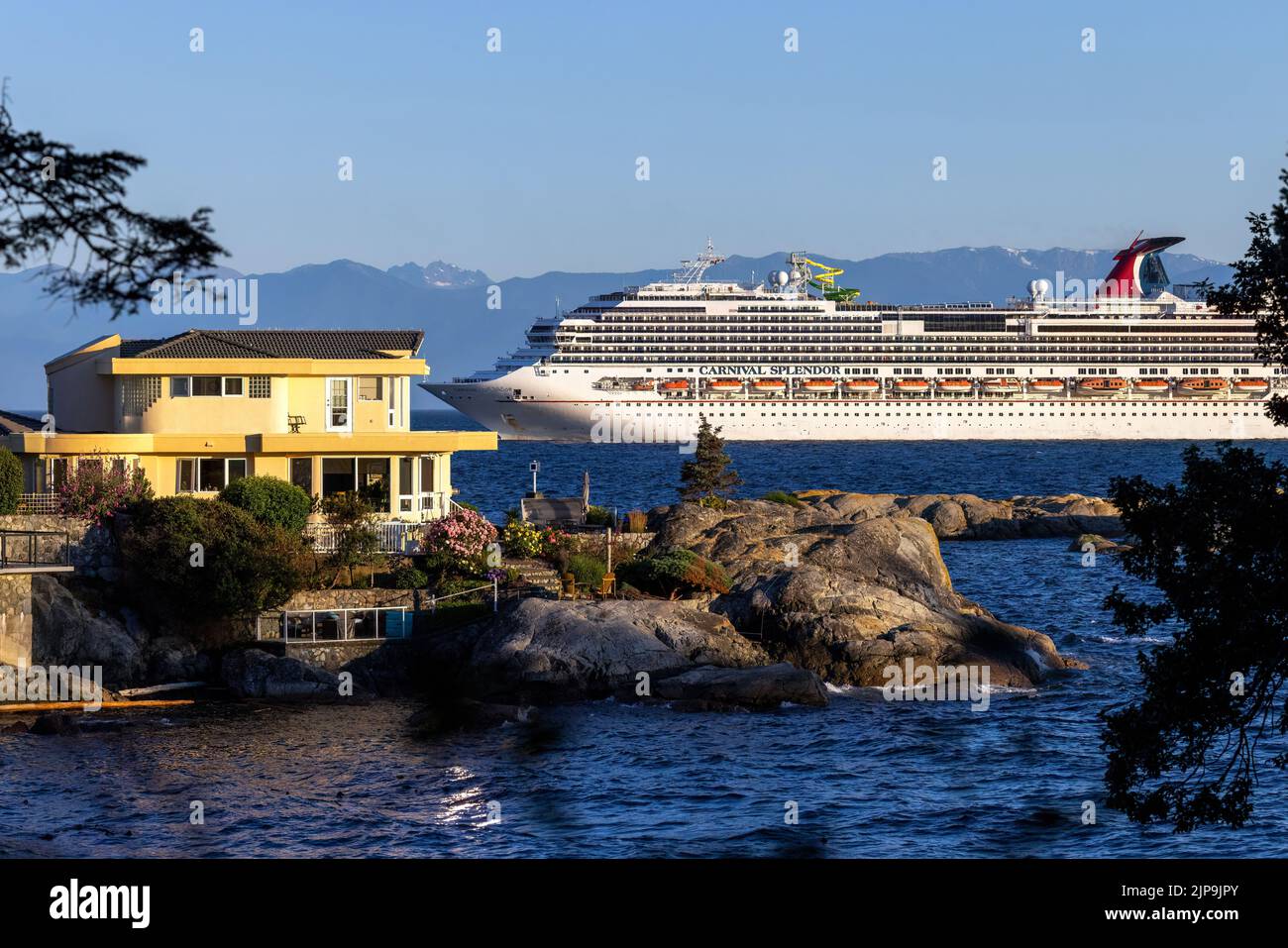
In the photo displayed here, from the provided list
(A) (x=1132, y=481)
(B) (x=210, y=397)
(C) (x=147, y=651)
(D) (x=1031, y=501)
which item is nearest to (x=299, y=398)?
(B) (x=210, y=397)

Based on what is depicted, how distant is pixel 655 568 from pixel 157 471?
389 inches

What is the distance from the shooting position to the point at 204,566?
82.4 ft

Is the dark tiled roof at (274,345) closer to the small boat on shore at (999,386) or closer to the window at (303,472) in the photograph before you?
the window at (303,472)

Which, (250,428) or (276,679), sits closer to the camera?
(276,679)

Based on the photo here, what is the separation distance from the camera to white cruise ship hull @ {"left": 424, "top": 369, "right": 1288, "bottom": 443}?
387 feet

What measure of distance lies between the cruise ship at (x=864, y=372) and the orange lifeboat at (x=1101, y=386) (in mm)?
109

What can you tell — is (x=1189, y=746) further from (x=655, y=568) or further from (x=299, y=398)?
(x=299, y=398)

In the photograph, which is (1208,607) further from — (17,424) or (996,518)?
(996,518)

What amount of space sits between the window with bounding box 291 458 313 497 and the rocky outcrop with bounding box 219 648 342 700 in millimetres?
5901

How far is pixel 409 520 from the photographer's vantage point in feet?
98.7

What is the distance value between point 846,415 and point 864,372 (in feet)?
12.6

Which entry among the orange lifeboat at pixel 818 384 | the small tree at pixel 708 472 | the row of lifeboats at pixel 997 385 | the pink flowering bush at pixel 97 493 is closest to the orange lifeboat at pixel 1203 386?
the row of lifeboats at pixel 997 385

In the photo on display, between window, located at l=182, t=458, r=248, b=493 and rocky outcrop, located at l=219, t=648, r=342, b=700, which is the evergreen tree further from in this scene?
window, located at l=182, t=458, r=248, b=493

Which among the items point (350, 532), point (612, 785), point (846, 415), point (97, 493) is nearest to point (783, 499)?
point (350, 532)
